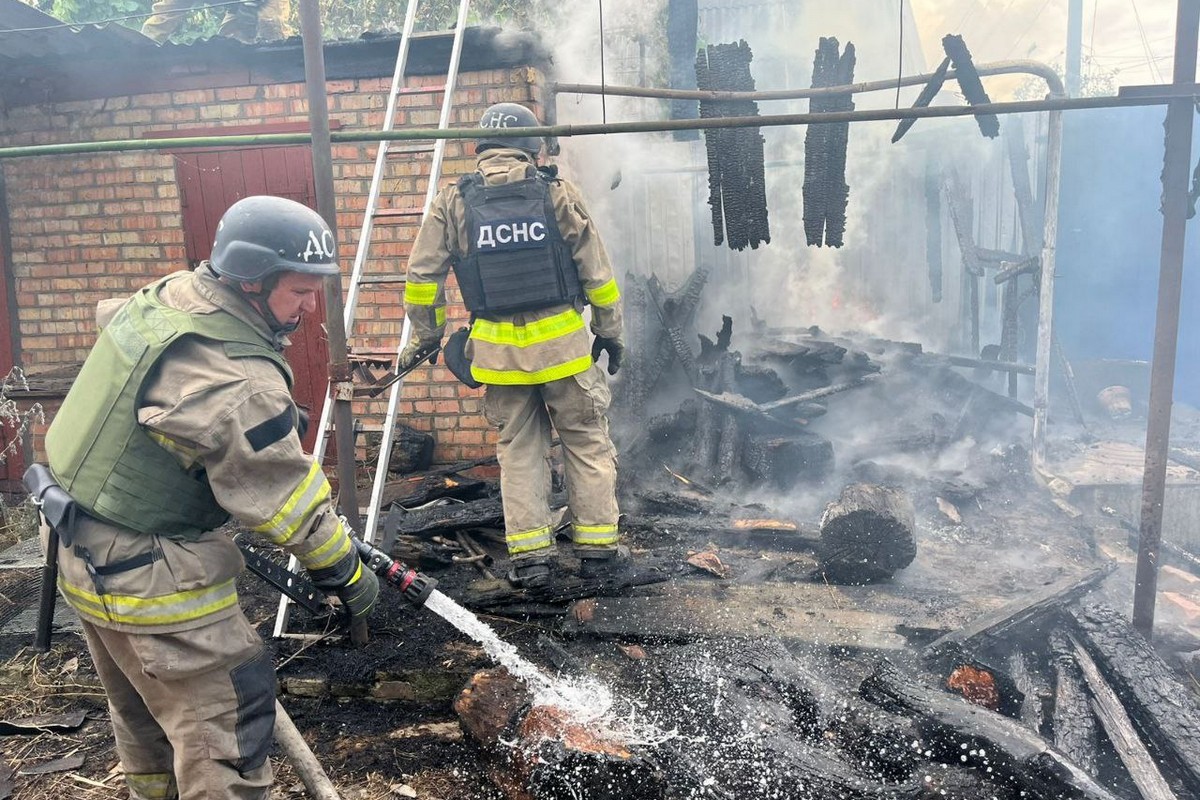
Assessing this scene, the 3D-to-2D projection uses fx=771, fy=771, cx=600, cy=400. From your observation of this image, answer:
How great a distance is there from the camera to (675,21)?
699 cm

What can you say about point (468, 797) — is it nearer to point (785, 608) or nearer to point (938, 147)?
point (785, 608)

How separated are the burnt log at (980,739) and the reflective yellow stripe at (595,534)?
1592 millimetres

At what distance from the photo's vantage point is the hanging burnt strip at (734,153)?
11.5 feet

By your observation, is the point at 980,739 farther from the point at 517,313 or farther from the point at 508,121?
the point at 508,121

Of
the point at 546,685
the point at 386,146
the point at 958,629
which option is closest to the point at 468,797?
the point at 546,685

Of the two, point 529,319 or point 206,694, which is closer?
point 206,694

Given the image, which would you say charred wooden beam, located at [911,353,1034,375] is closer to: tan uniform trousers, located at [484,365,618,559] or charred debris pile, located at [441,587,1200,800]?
charred debris pile, located at [441,587,1200,800]

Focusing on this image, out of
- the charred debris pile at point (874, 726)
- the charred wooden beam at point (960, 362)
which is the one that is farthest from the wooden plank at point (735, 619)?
the charred wooden beam at point (960, 362)

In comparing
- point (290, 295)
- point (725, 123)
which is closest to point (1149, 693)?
point (725, 123)

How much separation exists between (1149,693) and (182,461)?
350cm

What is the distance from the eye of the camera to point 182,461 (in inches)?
87.6

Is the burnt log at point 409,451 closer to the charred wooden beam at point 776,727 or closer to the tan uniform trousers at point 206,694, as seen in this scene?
the charred wooden beam at point 776,727

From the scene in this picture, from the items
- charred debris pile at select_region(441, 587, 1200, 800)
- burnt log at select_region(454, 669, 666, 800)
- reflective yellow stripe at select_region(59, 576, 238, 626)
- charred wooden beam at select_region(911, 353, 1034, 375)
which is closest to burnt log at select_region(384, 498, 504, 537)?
charred debris pile at select_region(441, 587, 1200, 800)

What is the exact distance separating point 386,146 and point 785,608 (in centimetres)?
353
